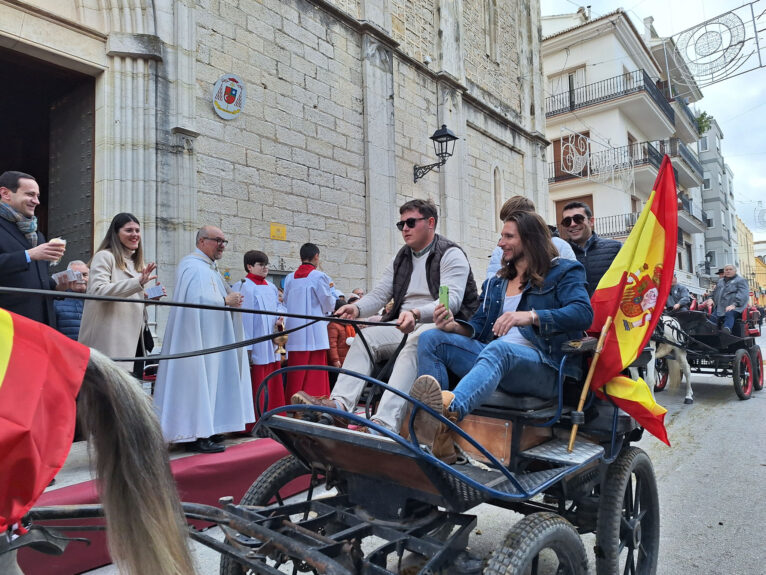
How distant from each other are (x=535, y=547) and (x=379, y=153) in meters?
8.17

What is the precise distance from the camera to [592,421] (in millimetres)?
2613

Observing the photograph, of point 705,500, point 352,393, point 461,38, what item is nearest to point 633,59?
point 461,38

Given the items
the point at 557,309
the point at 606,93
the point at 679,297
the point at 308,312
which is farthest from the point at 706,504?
the point at 606,93

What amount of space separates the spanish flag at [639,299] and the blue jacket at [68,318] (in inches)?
159

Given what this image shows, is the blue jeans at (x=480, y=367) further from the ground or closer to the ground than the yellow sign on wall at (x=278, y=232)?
closer to the ground

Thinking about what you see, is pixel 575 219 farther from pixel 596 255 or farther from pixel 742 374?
pixel 742 374

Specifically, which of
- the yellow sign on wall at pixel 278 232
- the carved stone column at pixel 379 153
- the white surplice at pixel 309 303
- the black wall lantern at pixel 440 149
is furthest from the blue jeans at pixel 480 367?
the black wall lantern at pixel 440 149

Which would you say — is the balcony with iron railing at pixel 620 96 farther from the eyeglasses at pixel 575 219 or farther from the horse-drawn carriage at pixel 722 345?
the eyeglasses at pixel 575 219

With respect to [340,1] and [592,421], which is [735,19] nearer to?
[340,1]

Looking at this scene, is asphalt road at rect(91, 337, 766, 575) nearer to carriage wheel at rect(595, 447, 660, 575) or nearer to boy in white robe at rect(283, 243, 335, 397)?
carriage wheel at rect(595, 447, 660, 575)

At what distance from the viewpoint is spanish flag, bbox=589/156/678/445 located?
2.53 meters

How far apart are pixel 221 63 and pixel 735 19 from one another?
9075 mm

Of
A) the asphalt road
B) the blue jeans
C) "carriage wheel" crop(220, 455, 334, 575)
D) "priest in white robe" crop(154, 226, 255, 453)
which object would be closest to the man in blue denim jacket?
the blue jeans

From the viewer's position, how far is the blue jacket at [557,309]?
2479mm
